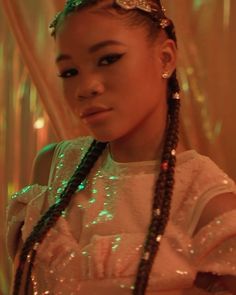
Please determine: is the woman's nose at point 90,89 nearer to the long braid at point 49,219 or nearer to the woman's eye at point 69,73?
the woman's eye at point 69,73

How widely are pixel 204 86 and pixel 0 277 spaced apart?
74 cm

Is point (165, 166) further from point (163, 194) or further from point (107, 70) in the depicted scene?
point (107, 70)

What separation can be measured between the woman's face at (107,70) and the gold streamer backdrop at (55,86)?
0.38 meters

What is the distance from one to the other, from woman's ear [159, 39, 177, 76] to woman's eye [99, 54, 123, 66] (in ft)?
0.28

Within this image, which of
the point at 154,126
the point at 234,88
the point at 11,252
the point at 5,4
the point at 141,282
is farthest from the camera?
the point at 5,4

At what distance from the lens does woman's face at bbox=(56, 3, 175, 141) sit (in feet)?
2.40

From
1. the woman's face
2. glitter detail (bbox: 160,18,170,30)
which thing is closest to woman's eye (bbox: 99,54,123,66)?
the woman's face

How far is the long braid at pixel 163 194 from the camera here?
28.0 inches

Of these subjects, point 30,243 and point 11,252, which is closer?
point 30,243

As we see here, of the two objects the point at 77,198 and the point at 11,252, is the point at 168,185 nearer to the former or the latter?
the point at 77,198

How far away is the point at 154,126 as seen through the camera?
2.66 ft

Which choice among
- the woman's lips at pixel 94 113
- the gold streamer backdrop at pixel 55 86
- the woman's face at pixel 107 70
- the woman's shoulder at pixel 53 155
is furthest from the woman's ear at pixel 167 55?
the gold streamer backdrop at pixel 55 86

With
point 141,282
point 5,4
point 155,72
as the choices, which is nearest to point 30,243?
point 141,282

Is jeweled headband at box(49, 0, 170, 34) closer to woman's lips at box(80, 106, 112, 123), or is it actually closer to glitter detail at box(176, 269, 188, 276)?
woman's lips at box(80, 106, 112, 123)
